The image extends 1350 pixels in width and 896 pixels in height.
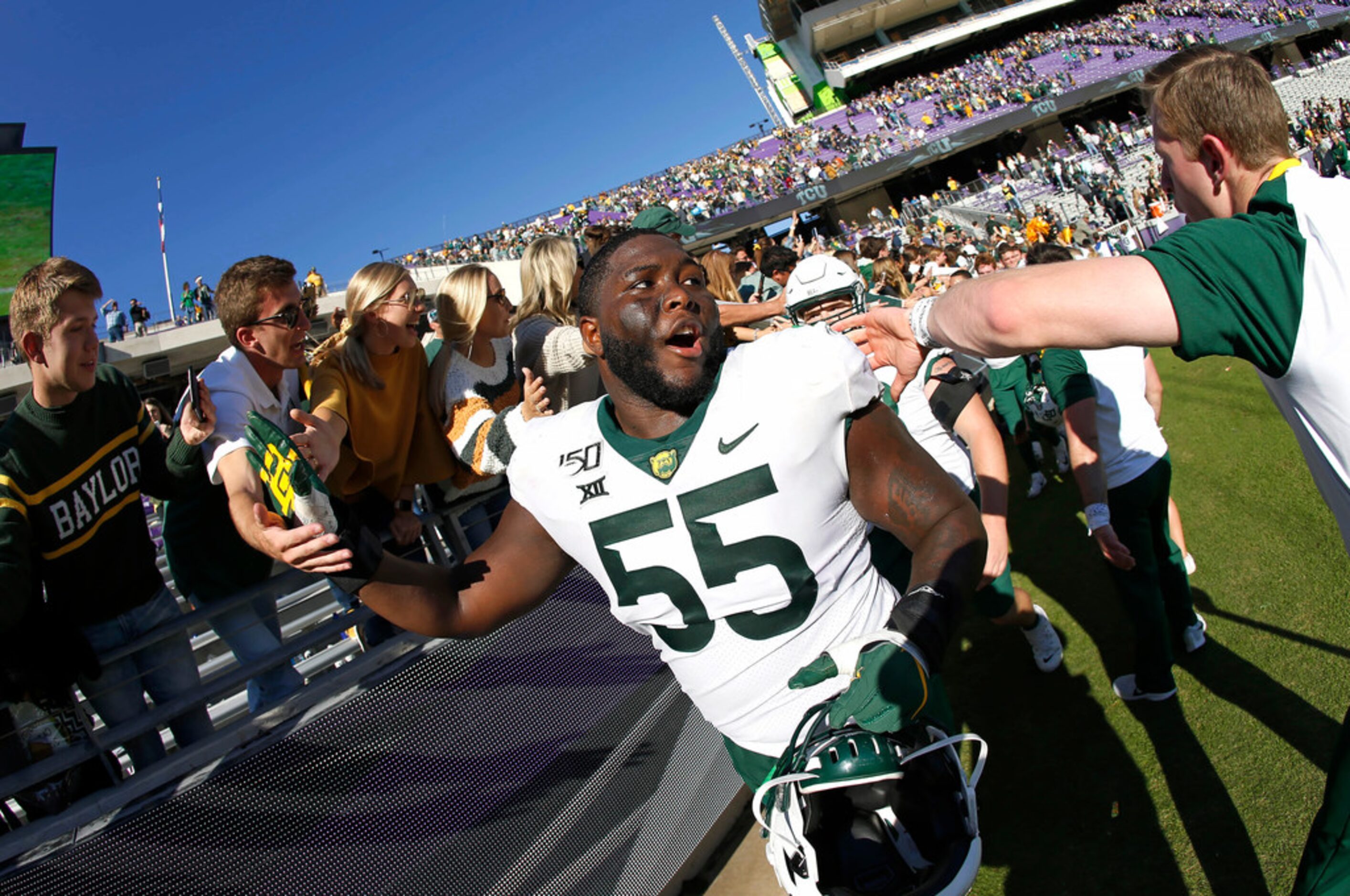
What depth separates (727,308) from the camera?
160 inches

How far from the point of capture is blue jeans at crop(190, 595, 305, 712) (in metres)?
2.79

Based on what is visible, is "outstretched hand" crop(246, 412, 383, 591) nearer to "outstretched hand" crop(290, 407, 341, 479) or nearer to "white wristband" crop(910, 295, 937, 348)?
"outstretched hand" crop(290, 407, 341, 479)

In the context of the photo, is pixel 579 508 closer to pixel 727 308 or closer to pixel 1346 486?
pixel 1346 486

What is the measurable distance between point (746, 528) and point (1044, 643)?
118 inches

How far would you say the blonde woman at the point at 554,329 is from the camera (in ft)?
12.1

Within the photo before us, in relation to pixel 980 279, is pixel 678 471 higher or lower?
lower

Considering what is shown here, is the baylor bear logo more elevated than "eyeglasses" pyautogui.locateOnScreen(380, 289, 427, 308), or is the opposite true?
"eyeglasses" pyautogui.locateOnScreen(380, 289, 427, 308)

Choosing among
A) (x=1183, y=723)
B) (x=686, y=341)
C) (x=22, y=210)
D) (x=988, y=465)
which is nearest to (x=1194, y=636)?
(x=1183, y=723)

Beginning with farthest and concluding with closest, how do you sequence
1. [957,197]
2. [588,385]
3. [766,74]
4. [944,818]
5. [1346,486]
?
[766,74] < [957,197] < [588,385] < [1346,486] < [944,818]

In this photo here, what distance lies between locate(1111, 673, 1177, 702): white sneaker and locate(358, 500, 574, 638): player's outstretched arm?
289 centimetres

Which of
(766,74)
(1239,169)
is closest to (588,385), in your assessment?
(1239,169)

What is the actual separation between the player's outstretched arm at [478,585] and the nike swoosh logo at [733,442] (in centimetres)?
66

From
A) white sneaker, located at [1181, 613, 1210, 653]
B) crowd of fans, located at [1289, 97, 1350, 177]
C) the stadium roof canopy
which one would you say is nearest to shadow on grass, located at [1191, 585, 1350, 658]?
white sneaker, located at [1181, 613, 1210, 653]

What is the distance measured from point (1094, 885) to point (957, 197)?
31250 millimetres
